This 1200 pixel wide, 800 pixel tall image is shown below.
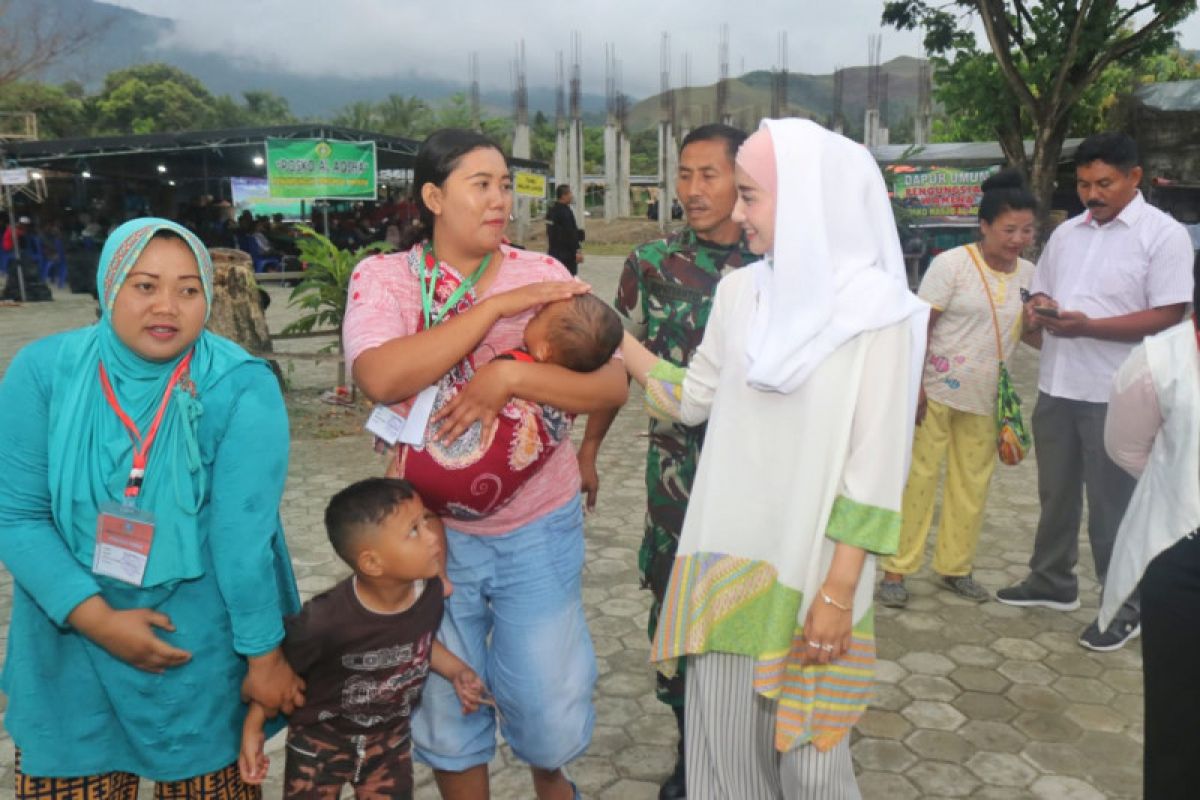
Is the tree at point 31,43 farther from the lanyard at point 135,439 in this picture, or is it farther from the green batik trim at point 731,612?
the green batik trim at point 731,612

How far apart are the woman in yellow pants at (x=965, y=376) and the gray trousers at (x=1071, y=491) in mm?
259

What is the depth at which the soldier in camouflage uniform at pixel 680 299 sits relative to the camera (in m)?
2.81

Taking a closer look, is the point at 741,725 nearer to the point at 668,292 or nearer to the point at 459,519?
the point at 459,519

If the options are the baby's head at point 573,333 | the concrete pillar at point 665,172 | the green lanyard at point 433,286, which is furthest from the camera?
the concrete pillar at point 665,172

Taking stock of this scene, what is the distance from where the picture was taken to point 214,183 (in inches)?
1099

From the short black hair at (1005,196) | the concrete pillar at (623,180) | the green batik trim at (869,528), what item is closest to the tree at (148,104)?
the concrete pillar at (623,180)

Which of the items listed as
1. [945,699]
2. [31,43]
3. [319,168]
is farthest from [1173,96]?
→ [31,43]

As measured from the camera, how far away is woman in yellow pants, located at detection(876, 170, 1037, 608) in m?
4.22

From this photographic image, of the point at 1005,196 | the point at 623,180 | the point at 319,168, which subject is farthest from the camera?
the point at 623,180

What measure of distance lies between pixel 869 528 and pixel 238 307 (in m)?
7.92

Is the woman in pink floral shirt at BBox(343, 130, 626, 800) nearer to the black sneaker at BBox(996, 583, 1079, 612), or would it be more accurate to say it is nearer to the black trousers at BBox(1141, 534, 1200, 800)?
the black trousers at BBox(1141, 534, 1200, 800)

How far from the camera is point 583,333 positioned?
216 centimetres

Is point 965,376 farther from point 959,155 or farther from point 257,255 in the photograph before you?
point 257,255

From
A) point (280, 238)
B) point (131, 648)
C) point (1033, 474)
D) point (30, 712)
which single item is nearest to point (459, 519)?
point (131, 648)
